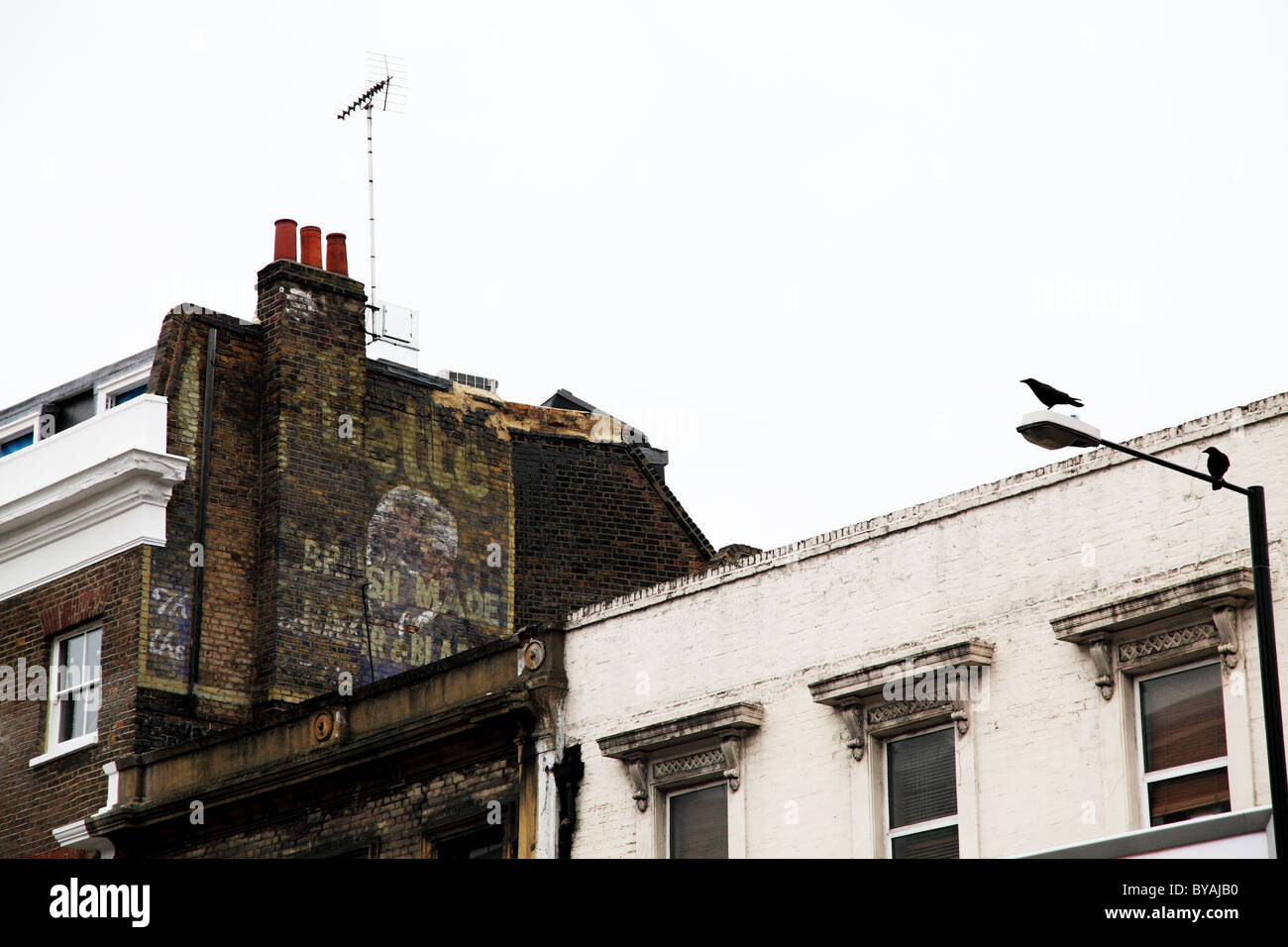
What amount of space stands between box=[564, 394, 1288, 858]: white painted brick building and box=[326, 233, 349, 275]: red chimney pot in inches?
389

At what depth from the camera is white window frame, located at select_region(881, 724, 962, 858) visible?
2169cm

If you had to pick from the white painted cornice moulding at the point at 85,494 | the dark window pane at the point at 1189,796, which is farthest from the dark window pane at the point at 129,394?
the dark window pane at the point at 1189,796

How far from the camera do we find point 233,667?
102ft

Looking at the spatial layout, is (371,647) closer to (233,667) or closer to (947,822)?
(233,667)

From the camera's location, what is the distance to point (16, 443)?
34844 mm

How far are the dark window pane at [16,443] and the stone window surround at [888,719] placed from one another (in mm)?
15843

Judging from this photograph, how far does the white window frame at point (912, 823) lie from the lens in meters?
21.7

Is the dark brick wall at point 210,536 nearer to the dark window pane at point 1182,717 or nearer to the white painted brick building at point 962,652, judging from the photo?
the white painted brick building at point 962,652

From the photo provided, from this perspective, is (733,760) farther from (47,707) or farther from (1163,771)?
(47,707)

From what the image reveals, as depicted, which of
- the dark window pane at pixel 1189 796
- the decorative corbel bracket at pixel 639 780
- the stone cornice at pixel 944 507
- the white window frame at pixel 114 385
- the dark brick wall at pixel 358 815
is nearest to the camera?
the dark window pane at pixel 1189 796

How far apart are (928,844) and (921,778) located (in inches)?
24.5

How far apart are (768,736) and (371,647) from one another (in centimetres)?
984

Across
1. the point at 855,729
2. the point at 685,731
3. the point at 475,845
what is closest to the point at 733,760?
the point at 685,731

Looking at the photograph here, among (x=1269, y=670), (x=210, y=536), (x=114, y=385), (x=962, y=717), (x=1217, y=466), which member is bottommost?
(x=1269, y=670)
